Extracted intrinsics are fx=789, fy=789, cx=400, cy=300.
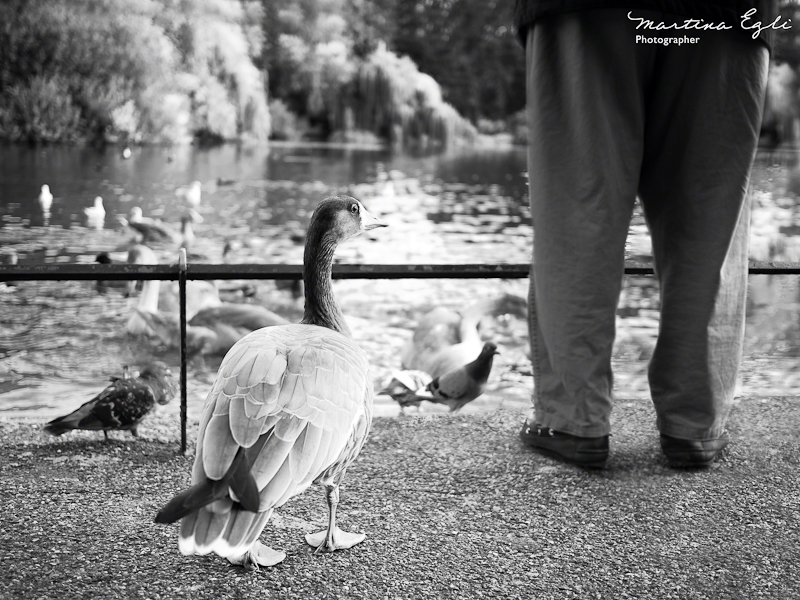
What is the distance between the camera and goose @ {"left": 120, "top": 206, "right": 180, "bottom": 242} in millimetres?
4906

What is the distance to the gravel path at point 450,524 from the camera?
0.87m

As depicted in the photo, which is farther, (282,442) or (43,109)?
(43,109)

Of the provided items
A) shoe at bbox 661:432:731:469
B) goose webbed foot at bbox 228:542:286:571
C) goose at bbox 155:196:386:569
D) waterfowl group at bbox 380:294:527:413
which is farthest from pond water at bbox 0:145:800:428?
goose webbed foot at bbox 228:542:286:571

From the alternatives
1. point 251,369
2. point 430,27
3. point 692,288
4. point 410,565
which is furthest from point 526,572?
point 430,27

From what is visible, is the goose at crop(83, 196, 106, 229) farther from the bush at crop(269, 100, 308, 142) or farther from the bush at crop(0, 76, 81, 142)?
the bush at crop(269, 100, 308, 142)

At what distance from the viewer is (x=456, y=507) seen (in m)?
1.08

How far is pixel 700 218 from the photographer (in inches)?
45.0

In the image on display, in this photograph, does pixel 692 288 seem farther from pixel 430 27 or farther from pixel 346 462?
pixel 430 27

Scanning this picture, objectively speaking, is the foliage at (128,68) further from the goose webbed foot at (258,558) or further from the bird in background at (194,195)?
the goose webbed foot at (258,558)

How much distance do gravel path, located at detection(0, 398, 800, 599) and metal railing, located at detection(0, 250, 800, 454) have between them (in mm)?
237

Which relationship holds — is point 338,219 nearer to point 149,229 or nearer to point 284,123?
point 149,229

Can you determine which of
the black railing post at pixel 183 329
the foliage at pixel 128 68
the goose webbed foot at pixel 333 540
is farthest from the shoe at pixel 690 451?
the foliage at pixel 128 68

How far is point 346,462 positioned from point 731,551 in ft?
1.59

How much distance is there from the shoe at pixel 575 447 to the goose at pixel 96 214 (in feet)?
14.4
